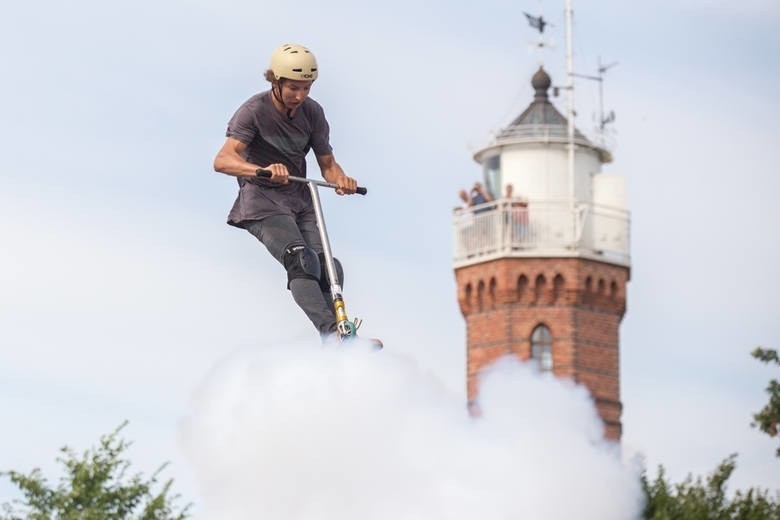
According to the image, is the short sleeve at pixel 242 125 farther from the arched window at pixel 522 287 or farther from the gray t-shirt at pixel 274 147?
the arched window at pixel 522 287

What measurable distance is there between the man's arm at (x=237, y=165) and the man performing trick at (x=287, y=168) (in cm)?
1

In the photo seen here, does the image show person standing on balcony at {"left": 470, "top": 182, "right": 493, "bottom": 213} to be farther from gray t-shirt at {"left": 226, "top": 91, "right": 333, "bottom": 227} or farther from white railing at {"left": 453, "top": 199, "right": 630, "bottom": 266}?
gray t-shirt at {"left": 226, "top": 91, "right": 333, "bottom": 227}

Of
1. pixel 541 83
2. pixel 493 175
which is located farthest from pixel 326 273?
pixel 541 83

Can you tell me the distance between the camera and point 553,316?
10819cm

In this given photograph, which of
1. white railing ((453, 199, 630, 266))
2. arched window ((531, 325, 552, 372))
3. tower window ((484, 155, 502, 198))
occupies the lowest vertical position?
arched window ((531, 325, 552, 372))

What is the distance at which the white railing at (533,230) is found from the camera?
110 meters

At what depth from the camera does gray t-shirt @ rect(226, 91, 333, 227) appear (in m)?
28.3

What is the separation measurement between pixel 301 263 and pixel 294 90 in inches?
77.1

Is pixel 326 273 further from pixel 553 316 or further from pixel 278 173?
pixel 553 316

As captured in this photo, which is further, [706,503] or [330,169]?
[706,503]

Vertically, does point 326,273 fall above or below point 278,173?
below

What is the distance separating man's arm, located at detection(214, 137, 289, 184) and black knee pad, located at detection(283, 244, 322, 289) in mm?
980

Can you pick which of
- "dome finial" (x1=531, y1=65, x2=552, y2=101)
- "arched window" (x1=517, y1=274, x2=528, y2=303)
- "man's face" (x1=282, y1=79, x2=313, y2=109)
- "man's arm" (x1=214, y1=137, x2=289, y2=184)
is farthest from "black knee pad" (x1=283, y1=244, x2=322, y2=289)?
"dome finial" (x1=531, y1=65, x2=552, y2=101)

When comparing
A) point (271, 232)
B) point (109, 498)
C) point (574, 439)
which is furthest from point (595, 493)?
point (109, 498)
